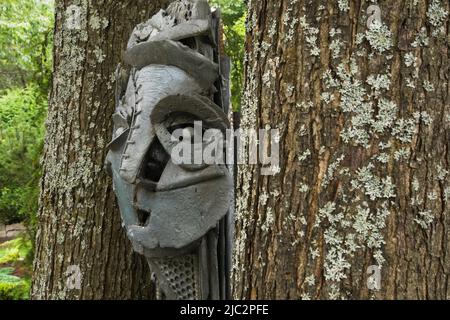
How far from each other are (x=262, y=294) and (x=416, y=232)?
17.0 inches

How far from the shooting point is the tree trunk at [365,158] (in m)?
1.31

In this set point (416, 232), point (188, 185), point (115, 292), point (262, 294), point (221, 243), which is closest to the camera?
point (416, 232)

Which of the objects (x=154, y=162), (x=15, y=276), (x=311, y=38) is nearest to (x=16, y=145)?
(x=15, y=276)

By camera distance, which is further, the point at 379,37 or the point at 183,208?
the point at 183,208

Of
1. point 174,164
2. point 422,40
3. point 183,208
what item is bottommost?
point 183,208

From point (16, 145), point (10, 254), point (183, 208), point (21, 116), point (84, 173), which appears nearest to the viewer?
point (183, 208)

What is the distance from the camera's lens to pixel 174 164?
8.08 feet

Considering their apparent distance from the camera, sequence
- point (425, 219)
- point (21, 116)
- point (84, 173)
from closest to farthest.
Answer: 1. point (425, 219)
2. point (84, 173)
3. point (21, 116)

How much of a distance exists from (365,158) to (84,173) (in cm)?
227

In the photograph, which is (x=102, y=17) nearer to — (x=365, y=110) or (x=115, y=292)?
(x=115, y=292)

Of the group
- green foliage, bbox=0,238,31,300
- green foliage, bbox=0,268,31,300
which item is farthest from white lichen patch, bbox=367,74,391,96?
green foliage, bbox=0,268,31,300

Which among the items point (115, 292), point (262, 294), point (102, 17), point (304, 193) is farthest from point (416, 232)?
point (102, 17)

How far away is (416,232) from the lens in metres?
1.31

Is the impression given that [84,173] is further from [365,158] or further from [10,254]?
[10,254]
